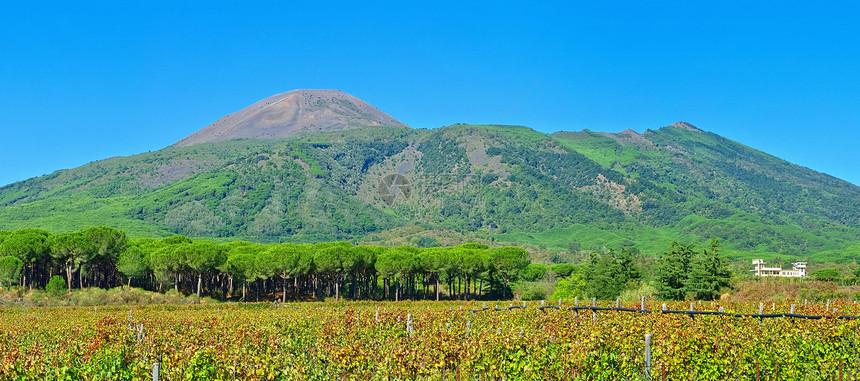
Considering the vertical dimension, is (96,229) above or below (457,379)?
above

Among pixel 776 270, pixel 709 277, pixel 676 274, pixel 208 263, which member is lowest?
pixel 776 270

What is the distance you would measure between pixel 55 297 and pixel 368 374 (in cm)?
5659

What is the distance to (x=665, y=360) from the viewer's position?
1370cm

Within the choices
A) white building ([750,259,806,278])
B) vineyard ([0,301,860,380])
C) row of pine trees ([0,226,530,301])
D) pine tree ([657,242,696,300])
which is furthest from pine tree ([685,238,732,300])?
white building ([750,259,806,278])

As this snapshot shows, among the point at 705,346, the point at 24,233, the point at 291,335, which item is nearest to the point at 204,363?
the point at 291,335

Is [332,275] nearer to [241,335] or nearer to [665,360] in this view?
[241,335]

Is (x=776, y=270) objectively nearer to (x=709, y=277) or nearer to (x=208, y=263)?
(x=709, y=277)

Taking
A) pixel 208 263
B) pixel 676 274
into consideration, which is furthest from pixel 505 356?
pixel 208 263

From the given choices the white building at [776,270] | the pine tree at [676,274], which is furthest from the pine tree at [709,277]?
the white building at [776,270]

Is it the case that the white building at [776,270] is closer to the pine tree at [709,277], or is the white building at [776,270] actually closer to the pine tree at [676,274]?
the pine tree at [676,274]

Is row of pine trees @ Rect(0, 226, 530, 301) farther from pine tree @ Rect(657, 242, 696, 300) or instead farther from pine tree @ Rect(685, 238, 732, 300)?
pine tree @ Rect(685, 238, 732, 300)

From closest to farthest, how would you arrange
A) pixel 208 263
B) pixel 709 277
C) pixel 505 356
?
pixel 505 356
pixel 709 277
pixel 208 263

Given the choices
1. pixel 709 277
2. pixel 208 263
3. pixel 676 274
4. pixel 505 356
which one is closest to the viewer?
pixel 505 356

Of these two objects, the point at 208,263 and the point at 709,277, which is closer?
the point at 709,277
